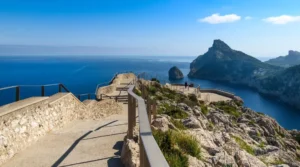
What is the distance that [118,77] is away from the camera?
3088 centimetres

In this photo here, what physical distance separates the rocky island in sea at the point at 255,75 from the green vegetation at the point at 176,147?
107142 mm

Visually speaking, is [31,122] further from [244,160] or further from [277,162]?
[277,162]

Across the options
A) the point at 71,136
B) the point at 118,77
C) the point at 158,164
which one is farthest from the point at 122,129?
the point at 118,77

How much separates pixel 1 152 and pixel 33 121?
2.03m

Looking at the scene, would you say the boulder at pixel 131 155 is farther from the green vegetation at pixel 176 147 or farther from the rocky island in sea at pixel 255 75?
the rocky island in sea at pixel 255 75

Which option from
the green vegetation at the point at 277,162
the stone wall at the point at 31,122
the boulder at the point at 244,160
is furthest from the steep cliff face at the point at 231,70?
the boulder at the point at 244,160

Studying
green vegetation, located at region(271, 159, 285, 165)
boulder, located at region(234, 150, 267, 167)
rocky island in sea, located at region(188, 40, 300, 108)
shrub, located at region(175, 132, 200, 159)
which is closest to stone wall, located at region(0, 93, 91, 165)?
shrub, located at region(175, 132, 200, 159)

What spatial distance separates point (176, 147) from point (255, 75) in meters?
161

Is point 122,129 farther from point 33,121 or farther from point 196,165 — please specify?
point 196,165

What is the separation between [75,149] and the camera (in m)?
7.34

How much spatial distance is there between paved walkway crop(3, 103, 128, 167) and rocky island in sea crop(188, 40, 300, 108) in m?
106

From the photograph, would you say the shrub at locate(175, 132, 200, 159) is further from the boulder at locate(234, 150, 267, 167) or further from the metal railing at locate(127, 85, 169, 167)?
the metal railing at locate(127, 85, 169, 167)

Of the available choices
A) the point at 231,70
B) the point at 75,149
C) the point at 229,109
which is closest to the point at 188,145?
the point at 75,149

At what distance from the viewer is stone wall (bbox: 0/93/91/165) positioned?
21.6 ft
